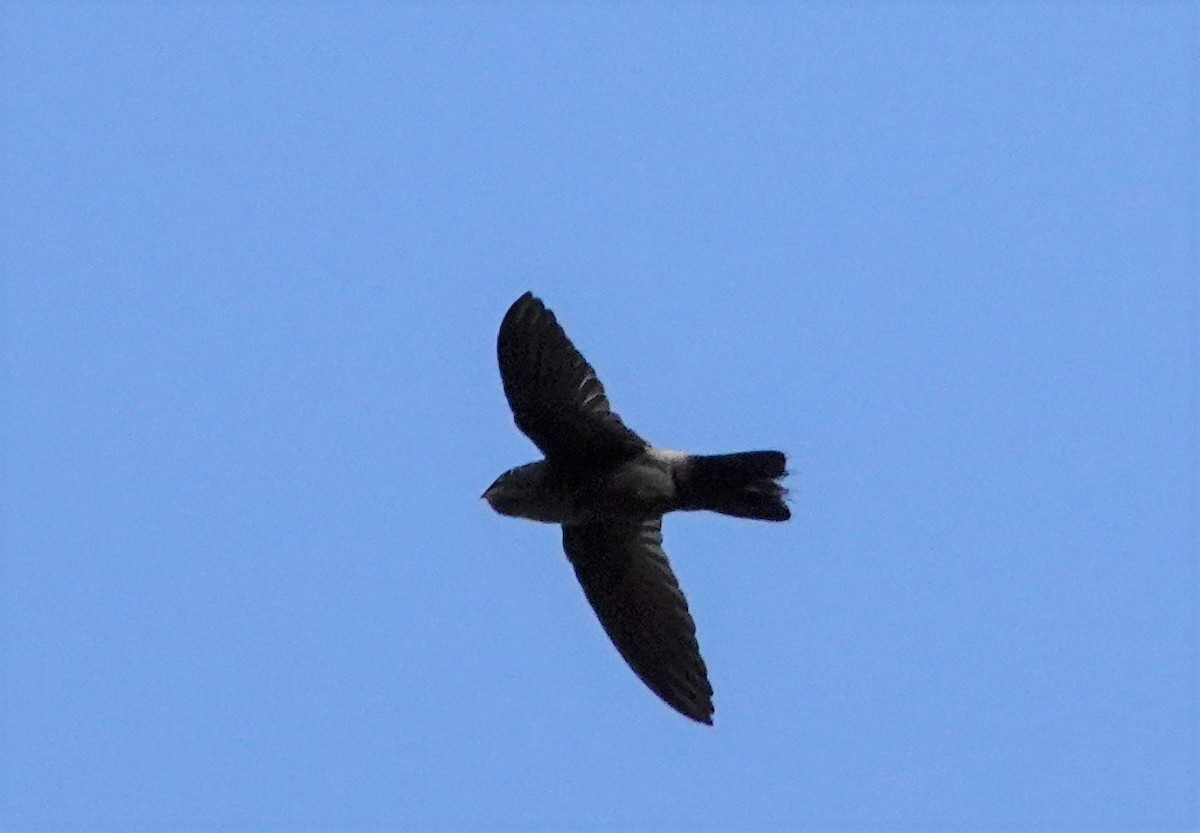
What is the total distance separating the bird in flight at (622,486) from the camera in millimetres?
9164

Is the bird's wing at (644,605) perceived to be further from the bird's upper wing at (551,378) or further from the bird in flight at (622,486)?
the bird's upper wing at (551,378)

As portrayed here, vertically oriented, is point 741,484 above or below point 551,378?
below

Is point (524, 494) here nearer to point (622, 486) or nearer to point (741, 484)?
point (622, 486)

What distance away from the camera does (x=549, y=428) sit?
936cm

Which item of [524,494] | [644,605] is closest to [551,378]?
[524,494]

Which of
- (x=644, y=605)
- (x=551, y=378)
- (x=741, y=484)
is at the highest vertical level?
(x=551, y=378)

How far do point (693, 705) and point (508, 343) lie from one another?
188cm

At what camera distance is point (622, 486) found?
30.7 feet

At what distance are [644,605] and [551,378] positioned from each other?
1.21 m

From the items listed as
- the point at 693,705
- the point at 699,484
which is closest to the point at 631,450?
the point at 699,484

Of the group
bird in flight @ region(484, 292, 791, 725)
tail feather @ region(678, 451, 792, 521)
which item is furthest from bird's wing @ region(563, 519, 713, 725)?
tail feather @ region(678, 451, 792, 521)

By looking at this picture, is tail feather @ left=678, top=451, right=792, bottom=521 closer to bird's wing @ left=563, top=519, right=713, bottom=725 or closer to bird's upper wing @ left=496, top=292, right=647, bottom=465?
bird's upper wing @ left=496, top=292, right=647, bottom=465

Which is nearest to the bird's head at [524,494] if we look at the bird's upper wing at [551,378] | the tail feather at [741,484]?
the bird's upper wing at [551,378]

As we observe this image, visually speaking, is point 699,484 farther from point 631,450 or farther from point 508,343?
point 508,343
